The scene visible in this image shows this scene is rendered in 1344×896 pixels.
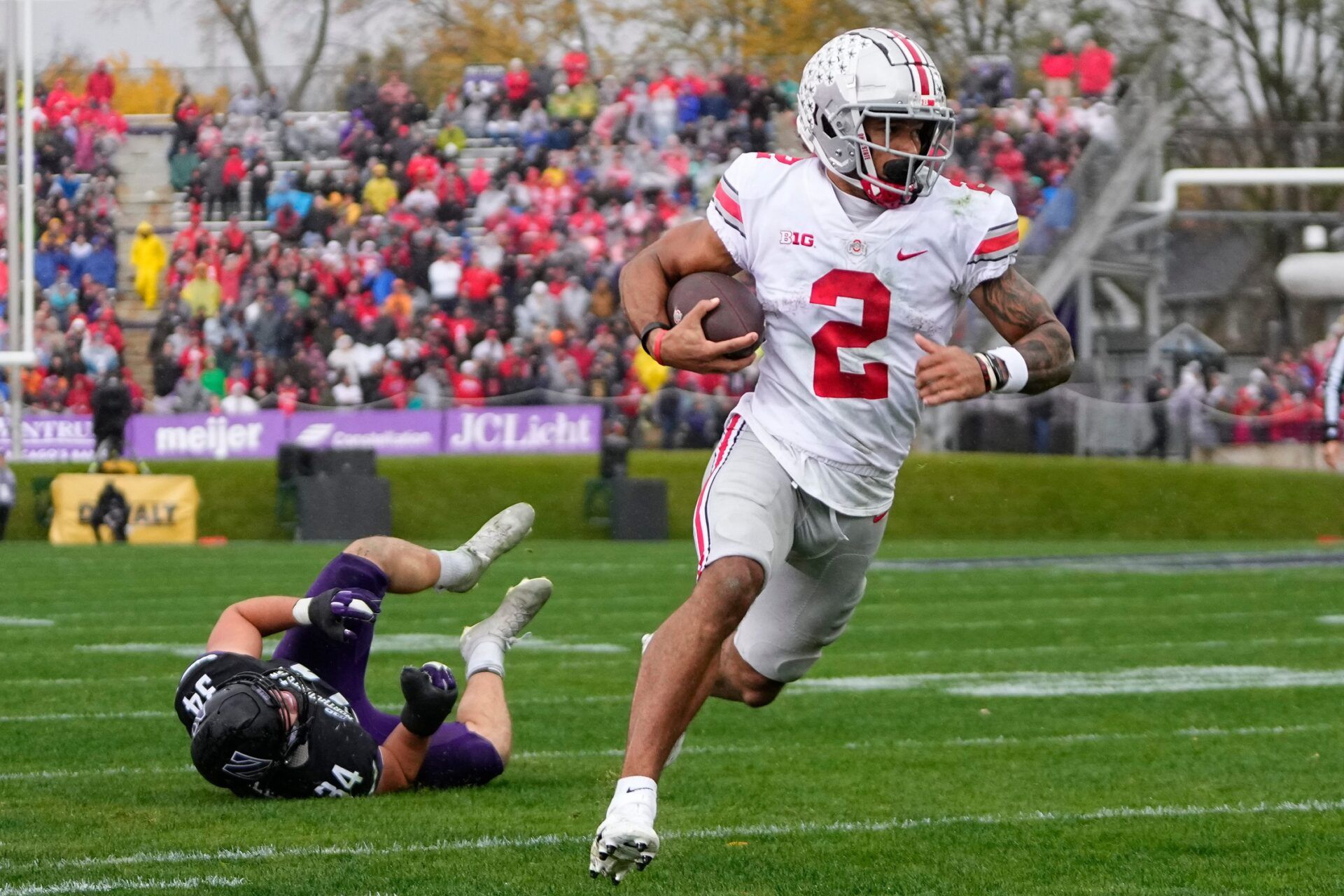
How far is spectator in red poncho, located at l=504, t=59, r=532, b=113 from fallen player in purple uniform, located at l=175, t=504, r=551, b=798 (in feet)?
60.0

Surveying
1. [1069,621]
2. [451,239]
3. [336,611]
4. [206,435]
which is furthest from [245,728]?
[451,239]

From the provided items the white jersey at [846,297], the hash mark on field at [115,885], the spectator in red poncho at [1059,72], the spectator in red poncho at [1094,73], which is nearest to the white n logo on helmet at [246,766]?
the hash mark on field at [115,885]

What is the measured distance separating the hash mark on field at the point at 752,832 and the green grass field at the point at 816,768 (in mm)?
11

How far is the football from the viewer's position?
411 cm

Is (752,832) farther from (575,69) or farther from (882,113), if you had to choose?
(575,69)

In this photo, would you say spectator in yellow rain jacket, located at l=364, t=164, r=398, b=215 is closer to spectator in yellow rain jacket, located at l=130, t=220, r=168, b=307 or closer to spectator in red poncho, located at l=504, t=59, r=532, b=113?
spectator in red poncho, located at l=504, t=59, r=532, b=113

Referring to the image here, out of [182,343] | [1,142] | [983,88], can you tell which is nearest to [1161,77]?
[983,88]

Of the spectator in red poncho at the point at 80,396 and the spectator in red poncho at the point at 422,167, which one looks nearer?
the spectator in red poncho at the point at 80,396

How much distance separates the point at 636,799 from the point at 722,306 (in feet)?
3.57

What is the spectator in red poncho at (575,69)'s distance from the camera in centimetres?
2289

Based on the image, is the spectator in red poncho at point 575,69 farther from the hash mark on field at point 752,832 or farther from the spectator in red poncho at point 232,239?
the hash mark on field at point 752,832

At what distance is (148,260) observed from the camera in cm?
2194

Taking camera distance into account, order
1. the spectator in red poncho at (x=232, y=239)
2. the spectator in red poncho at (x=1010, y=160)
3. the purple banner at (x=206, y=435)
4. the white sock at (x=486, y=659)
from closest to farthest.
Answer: the white sock at (x=486, y=659)
the purple banner at (x=206, y=435)
the spectator in red poncho at (x=1010, y=160)
the spectator in red poncho at (x=232, y=239)

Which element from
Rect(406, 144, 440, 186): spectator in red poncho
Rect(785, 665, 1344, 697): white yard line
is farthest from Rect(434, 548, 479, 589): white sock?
Rect(406, 144, 440, 186): spectator in red poncho
